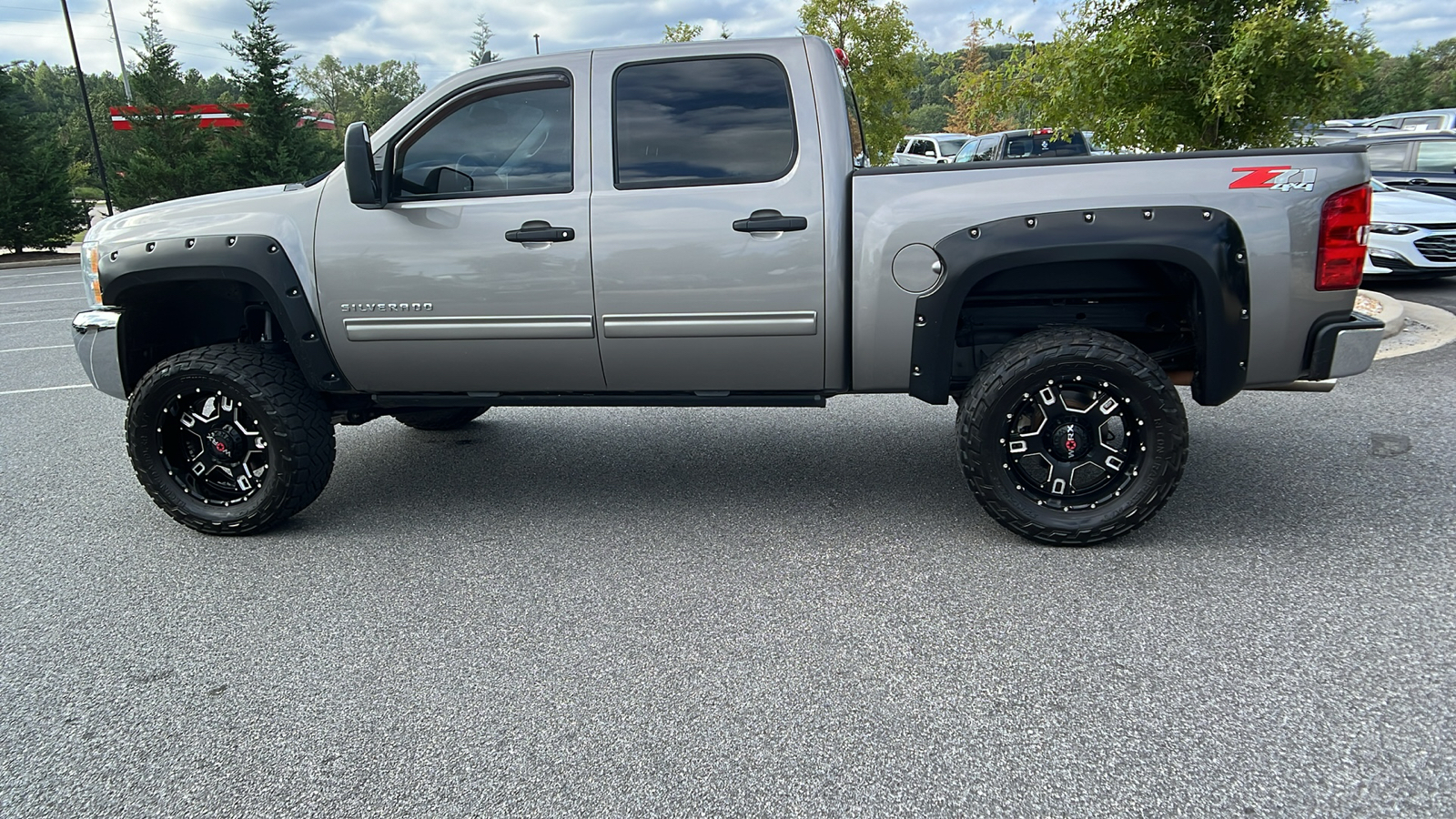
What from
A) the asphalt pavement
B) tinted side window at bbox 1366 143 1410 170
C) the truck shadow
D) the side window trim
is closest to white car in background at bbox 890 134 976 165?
tinted side window at bbox 1366 143 1410 170

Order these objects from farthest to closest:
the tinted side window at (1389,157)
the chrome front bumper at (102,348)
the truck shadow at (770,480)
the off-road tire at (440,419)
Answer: the tinted side window at (1389,157), the off-road tire at (440,419), the chrome front bumper at (102,348), the truck shadow at (770,480)

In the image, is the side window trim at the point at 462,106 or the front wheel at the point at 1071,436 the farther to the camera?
the side window trim at the point at 462,106

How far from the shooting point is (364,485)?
489cm

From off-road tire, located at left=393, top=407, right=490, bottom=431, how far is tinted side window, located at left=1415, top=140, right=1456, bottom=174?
12.4 meters

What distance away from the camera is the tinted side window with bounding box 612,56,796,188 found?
380 cm

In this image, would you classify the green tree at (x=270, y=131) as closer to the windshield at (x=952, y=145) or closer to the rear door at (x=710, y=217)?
the windshield at (x=952, y=145)

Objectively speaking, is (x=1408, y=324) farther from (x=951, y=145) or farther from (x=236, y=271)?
(x=951, y=145)

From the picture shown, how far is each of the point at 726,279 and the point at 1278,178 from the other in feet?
6.62

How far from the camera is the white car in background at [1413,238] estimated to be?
30.3 ft

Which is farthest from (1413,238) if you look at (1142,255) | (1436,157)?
(1142,255)

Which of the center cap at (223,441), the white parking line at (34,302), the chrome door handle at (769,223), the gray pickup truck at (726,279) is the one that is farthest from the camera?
the white parking line at (34,302)

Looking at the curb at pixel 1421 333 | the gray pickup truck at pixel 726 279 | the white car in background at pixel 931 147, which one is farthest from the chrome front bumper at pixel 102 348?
the white car in background at pixel 931 147

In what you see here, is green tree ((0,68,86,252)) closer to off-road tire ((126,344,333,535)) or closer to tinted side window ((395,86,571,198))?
off-road tire ((126,344,333,535))

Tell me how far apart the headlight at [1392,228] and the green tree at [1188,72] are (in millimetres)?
2924
